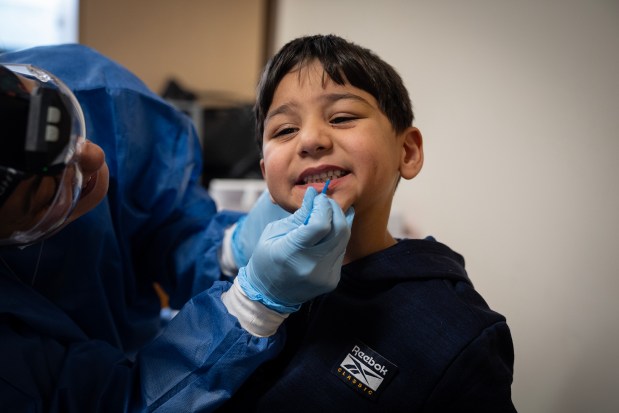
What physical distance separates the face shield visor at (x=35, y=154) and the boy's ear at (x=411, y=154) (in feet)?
1.51

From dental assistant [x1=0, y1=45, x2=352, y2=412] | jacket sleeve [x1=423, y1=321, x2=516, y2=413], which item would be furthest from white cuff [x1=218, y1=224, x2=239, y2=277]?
jacket sleeve [x1=423, y1=321, x2=516, y2=413]

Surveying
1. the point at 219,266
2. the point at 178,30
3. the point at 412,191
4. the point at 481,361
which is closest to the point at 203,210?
the point at 219,266

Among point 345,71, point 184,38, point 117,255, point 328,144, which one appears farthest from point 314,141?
point 184,38

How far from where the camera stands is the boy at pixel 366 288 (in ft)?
2.08

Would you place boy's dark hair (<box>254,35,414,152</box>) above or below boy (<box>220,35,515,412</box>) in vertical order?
above

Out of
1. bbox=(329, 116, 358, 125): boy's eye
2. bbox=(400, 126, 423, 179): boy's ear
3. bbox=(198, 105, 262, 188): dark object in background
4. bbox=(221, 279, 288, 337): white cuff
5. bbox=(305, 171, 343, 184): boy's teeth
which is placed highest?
bbox=(329, 116, 358, 125): boy's eye

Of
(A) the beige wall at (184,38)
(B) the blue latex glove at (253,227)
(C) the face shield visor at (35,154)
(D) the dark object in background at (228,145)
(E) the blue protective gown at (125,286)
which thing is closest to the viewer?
(C) the face shield visor at (35,154)

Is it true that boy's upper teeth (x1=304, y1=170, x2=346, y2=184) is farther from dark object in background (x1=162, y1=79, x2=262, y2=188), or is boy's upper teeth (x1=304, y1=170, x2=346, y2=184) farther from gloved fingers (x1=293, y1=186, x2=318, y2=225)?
dark object in background (x1=162, y1=79, x2=262, y2=188)

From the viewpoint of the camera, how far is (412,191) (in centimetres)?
108

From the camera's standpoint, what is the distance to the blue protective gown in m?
0.66

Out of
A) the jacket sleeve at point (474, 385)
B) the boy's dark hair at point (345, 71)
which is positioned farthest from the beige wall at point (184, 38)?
the jacket sleeve at point (474, 385)

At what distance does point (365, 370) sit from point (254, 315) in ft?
0.52

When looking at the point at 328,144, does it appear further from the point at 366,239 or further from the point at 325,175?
the point at 366,239

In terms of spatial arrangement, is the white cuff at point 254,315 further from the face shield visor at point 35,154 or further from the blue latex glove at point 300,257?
the face shield visor at point 35,154
